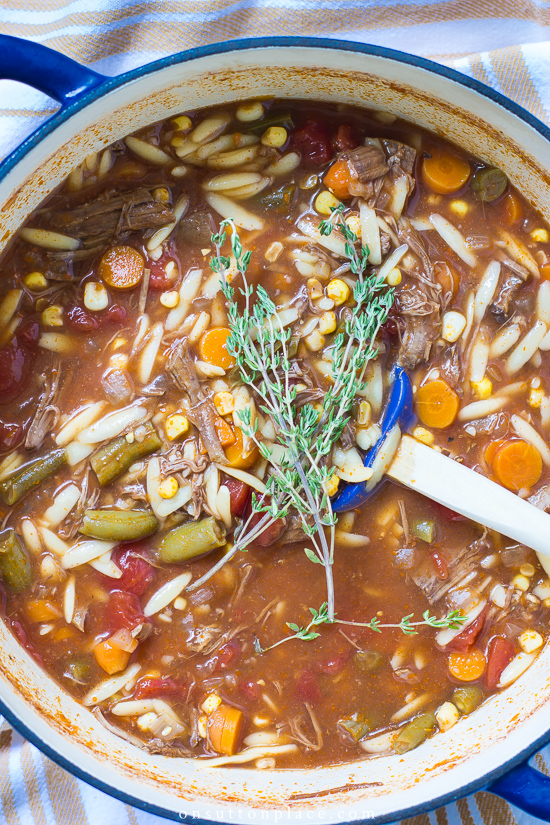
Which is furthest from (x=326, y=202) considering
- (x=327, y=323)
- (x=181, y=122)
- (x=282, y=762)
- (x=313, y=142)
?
(x=282, y=762)

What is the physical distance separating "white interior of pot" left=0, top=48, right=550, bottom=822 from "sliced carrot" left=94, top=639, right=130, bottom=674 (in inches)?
7.3

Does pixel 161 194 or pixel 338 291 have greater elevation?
pixel 161 194

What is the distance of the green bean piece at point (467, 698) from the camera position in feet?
7.84

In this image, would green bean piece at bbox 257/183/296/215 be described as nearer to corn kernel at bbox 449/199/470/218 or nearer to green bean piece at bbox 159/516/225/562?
corn kernel at bbox 449/199/470/218

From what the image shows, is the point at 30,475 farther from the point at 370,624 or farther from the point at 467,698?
the point at 467,698

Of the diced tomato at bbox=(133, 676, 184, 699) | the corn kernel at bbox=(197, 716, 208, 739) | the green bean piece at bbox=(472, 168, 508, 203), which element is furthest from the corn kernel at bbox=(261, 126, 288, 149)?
the corn kernel at bbox=(197, 716, 208, 739)

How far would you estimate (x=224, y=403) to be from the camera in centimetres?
224

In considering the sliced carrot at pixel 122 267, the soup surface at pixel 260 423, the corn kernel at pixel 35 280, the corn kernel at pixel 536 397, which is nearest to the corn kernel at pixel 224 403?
the soup surface at pixel 260 423

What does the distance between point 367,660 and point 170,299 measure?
144cm

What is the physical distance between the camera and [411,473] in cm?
224

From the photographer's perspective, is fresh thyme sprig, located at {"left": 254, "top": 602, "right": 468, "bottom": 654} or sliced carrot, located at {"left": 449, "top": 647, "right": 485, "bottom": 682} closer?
fresh thyme sprig, located at {"left": 254, "top": 602, "right": 468, "bottom": 654}

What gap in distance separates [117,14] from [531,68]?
4.88 feet

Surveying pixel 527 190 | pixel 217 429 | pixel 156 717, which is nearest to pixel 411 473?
pixel 217 429

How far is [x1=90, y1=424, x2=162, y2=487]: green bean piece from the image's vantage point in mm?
2248
